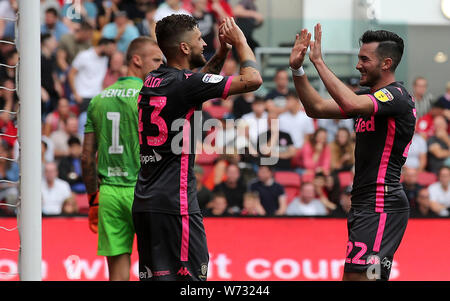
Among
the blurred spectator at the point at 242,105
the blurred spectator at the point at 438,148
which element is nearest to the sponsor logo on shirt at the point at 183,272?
the blurred spectator at the point at 242,105

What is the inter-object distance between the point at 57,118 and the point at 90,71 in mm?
963

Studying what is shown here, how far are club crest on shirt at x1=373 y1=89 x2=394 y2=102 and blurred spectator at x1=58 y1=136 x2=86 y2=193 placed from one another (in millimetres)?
5997

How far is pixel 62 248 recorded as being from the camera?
30.6 feet

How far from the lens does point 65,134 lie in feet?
38.2

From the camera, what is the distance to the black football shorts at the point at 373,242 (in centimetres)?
562

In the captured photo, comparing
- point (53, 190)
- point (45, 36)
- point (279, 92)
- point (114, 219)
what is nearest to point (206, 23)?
point (279, 92)

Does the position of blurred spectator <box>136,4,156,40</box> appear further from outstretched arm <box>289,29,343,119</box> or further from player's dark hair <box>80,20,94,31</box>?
outstretched arm <box>289,29,343,119</box>

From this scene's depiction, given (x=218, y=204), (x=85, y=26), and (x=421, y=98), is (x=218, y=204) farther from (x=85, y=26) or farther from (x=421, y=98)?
(x=85, y=26)

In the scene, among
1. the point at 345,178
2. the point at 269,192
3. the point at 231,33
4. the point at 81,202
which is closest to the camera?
the point at 231,33

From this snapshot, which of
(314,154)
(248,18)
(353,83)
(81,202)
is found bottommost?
(81,202)

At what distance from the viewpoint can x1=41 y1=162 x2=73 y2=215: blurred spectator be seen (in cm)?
1044

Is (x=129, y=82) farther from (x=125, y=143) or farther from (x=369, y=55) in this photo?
(x=369, y=55)
